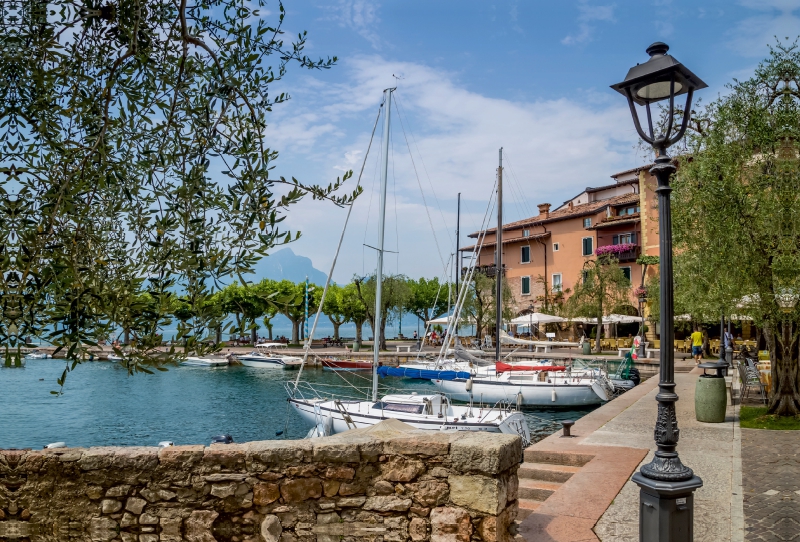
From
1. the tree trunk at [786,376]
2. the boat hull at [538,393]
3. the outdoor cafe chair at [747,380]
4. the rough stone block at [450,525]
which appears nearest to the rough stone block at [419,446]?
the rough stone block at [450,525]

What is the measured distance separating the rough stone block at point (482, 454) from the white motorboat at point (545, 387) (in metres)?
18.0

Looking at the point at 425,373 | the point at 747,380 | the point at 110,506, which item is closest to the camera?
the point at 110,506

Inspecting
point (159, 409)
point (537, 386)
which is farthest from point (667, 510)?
point (159, 409)

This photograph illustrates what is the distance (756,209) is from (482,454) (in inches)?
383

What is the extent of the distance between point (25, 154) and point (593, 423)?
11739 mm

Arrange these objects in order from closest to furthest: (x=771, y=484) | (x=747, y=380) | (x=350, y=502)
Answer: (x=350, y=502), (x=771, y=484), (x=747, y=380)

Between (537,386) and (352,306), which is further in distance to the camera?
(352,306)

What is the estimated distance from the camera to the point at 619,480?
787cm

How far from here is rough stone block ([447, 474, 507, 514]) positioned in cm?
502

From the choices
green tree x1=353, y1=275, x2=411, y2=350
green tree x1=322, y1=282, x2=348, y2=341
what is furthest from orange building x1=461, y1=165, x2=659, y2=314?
green tree x1=322, y1=282, x2=348, y2=341

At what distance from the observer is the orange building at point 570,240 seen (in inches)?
1817

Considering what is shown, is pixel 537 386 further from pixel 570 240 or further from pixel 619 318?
pixel 570 240

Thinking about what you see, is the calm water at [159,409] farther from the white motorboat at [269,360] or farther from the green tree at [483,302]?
the green tree at [483,302]

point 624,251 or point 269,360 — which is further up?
point 624,251
